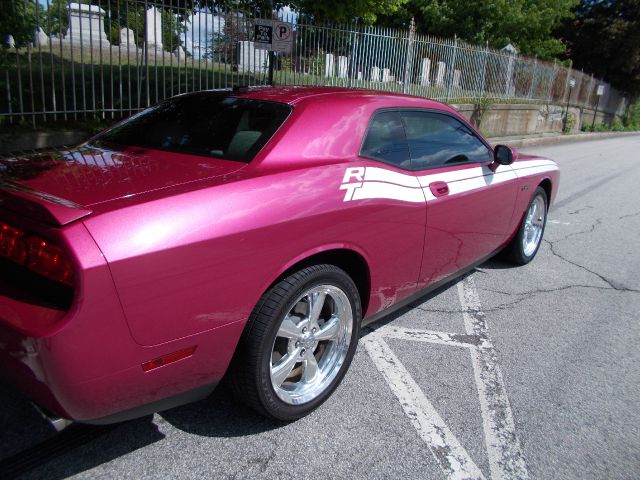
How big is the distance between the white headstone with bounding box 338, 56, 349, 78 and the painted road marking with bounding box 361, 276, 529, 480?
9.05 meters

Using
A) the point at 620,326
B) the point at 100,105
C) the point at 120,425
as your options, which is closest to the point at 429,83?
the point at 100,105

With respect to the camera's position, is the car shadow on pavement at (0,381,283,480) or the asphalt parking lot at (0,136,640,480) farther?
the asphalt parking lot at (0,136,640,480)

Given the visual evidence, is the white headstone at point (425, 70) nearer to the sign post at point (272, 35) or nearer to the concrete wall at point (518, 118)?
the concrete wall at point (518, 118)

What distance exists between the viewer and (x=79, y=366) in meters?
1.76

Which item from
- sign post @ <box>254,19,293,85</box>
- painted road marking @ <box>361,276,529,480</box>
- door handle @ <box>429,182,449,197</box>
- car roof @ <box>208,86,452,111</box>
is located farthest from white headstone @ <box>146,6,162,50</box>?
painted road marking @ <box>361,276,529,480</box>

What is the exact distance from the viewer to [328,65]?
11.4 m

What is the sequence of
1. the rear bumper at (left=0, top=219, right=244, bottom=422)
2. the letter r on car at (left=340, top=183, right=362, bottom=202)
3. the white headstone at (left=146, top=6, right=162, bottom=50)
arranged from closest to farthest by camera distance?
the rear bumper at (left=0, top=219, right=244, bottom=422)
the letter r on car at (left=340, top=183, right=362, bottom=202)
the white headstone at (left=146, top=6, right=162, bottom=50)

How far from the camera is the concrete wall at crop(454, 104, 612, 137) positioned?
17.7 meters

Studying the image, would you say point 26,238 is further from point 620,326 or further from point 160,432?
point 620,326

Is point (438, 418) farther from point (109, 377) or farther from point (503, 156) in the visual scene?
point (503, 156)

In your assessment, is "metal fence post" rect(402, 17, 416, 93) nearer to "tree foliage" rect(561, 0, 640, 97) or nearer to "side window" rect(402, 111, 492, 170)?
"side window" rect(402, 111, 492, 170)

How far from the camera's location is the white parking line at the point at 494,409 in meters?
2.42

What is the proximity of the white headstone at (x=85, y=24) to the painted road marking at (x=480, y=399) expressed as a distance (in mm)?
5525

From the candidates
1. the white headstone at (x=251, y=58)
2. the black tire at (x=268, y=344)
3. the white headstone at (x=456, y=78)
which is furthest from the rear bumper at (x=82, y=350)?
the white headstone at (x=456, y=78)
